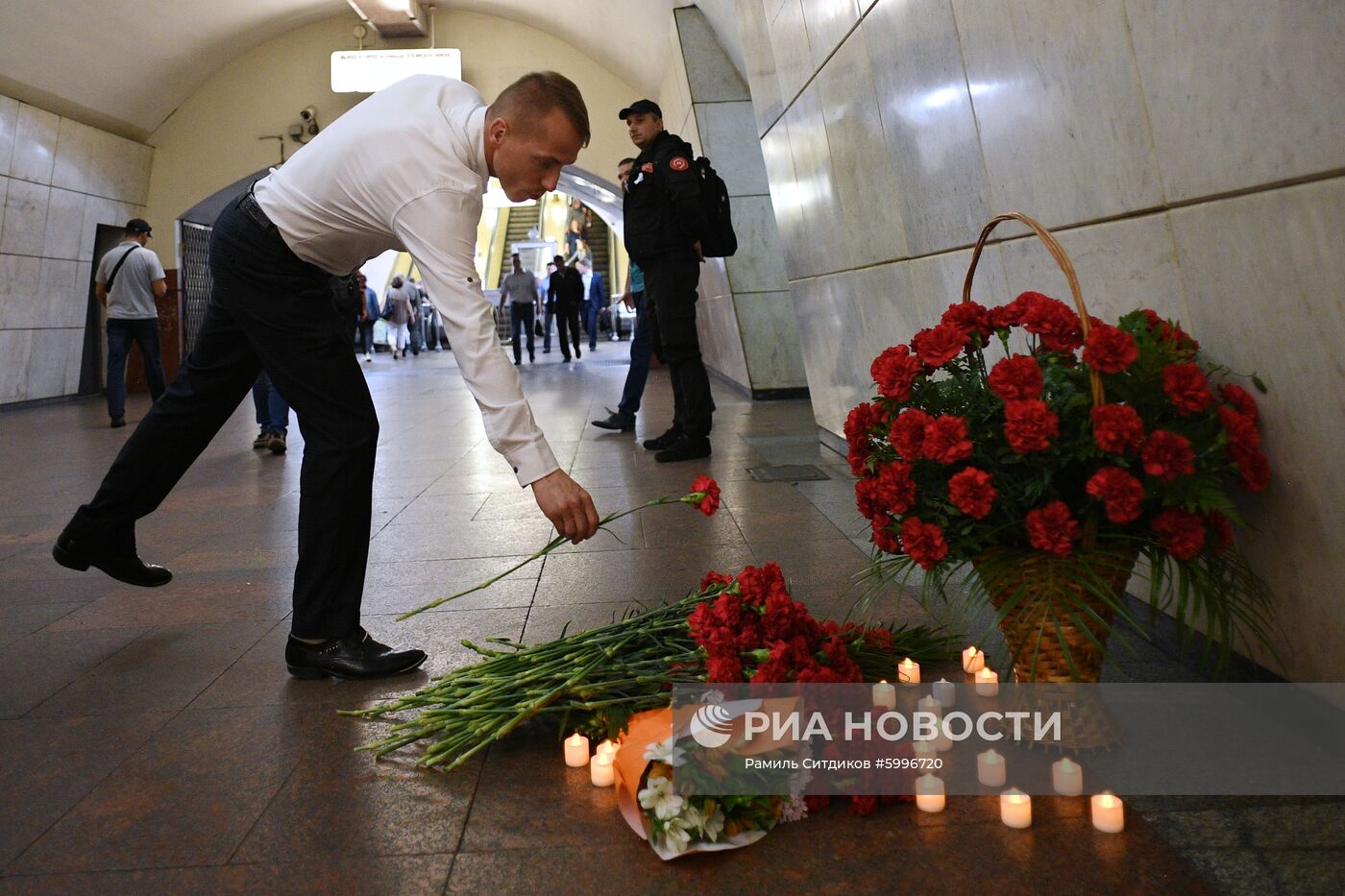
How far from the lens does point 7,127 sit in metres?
13.6

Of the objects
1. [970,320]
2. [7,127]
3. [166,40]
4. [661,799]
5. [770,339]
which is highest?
[166,40]

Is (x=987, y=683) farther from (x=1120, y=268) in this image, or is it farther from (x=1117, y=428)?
(x=1120, y=268)

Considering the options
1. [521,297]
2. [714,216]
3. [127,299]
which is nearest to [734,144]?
[714,216]

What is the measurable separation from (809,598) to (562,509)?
145cm

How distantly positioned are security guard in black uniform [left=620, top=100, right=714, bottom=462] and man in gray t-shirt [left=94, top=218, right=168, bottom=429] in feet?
18.5

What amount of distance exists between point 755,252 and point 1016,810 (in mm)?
9674

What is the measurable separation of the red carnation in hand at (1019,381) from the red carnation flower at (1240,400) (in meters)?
0.45

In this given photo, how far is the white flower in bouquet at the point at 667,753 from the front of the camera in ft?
6.76

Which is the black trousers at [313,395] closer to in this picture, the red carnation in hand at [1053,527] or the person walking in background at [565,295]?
the red carnation in hand at [1053,527]

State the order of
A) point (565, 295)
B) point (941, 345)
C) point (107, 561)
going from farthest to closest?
1. point (565, 295)
2. point (107, 561)
3. point (941, 345)

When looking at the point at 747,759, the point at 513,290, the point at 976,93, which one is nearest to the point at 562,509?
the point at 747,759

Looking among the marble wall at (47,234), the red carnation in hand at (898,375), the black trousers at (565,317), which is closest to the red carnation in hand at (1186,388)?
the red carnation in hand at (898,375)

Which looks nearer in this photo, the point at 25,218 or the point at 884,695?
the point at 884,695

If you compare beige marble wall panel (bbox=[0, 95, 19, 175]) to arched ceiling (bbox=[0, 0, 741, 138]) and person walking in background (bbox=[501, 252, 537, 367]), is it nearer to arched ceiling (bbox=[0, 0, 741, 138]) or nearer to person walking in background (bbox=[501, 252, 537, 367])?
arched ceiling (bbox=[0, 0, 741, 138])
